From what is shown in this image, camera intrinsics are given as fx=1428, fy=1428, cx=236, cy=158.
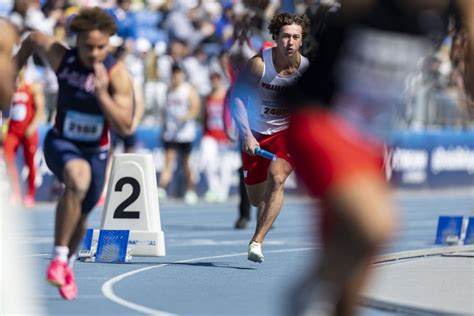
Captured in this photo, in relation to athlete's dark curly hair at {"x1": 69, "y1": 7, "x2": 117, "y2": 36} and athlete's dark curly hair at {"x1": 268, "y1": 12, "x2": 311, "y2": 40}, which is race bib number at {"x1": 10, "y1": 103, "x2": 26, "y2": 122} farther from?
athlete's dark curly hair at {"x1": 69, "y1": 7, "x2": 117, "y2": 36}

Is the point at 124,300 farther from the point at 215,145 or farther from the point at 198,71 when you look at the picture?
the point at 198,71

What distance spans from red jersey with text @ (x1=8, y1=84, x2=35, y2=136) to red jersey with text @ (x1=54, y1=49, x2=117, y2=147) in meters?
11.8

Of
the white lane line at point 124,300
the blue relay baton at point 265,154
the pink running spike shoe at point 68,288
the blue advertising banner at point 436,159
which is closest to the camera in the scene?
the white lane line at point 124,300

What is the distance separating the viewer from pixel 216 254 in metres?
14.4

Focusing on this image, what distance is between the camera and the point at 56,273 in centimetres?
966

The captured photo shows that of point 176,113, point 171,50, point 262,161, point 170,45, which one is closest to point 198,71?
point 170,45

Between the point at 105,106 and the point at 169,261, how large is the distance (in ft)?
13.9

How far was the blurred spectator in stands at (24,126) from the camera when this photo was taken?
71.2 ft

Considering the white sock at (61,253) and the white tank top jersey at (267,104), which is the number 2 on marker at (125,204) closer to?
the white tank top jersey at (267,104)

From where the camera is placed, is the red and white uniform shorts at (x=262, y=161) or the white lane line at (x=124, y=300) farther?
the red and white uniform shorts at (x=262, y=161)

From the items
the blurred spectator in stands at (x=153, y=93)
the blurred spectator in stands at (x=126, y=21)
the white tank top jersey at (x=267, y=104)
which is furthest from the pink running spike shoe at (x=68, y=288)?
the blurred spectator in stands at (x=126, y=21)

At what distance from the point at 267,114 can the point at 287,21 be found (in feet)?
3.07

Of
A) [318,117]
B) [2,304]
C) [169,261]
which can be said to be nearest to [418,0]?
[318,117]

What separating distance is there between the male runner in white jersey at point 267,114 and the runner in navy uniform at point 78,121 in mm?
2764
